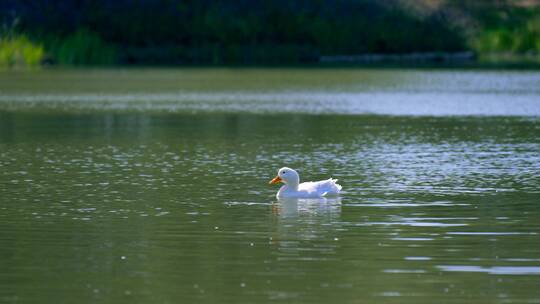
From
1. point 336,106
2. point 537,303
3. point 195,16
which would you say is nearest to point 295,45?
point 195,16

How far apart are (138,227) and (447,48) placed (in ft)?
266

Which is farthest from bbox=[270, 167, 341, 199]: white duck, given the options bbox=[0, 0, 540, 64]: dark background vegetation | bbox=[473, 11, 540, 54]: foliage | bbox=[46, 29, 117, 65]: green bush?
bbox=[473, 11, 540, 54]: foliage

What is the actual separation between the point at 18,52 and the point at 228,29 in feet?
66.1

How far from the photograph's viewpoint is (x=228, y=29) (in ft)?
302

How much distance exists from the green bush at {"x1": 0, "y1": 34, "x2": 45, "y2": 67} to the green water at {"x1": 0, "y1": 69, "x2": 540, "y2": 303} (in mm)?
31443

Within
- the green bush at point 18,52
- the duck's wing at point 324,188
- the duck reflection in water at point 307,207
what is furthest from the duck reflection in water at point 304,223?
the green bush at point 18,52

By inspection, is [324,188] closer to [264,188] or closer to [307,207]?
[307,207]

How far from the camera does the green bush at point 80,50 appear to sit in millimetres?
80938

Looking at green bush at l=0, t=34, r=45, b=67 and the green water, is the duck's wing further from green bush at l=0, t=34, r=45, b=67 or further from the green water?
green bush at l=0, t=34, r=45, b=67

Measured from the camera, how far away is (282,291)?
13711mm

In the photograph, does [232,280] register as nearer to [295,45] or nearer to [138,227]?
[138,227]

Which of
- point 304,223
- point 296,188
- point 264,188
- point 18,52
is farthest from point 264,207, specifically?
point 18,52

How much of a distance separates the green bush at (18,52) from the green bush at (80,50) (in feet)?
17.4

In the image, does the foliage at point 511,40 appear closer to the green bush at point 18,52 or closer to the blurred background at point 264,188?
the blurred background at point 264,188
